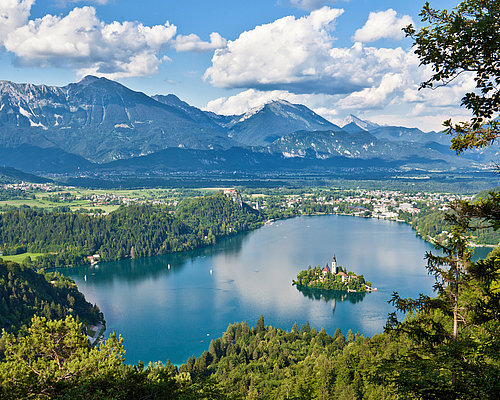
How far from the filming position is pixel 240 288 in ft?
179

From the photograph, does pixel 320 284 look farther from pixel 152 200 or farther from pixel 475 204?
pixel 152 200

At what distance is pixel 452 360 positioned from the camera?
6.29 m

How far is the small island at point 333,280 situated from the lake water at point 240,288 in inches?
55.5

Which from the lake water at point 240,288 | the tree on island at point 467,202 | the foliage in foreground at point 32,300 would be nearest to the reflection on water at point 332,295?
the lake water at point 240,288

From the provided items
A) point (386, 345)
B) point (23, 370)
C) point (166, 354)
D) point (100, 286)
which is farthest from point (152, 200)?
point (23, 370)

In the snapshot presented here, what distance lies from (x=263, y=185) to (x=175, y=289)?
139m

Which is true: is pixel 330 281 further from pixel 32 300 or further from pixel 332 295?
pixel 32 300

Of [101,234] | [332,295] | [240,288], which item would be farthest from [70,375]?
[101,234]

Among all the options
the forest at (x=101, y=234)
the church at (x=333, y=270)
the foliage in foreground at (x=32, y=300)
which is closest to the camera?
the foliage in foreground at (x=32, y=300)

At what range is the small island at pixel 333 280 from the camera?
5259 centimetres

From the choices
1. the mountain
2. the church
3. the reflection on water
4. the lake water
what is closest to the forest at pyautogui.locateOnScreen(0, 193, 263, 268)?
the lake water

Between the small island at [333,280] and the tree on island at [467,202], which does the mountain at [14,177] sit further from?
the tree on island at [467,202]

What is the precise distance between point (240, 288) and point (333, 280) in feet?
38.5

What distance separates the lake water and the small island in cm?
141
